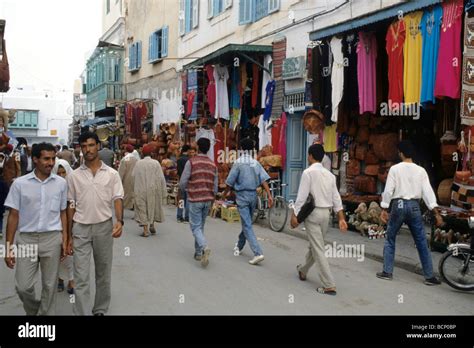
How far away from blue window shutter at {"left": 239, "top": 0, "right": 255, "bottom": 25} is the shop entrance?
4.22 metres

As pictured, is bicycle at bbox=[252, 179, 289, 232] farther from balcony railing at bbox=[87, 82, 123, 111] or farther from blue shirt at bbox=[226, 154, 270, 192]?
balcony railing at bbox=[87, 82, 123, 111]

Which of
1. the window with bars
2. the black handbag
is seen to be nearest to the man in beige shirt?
the black handbag

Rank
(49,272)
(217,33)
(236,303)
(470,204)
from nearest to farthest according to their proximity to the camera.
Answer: (49,272) → (236,303) → (470,204) → (217,33)

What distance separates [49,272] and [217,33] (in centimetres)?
1618

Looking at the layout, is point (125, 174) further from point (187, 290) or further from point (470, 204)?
point (470, 204)

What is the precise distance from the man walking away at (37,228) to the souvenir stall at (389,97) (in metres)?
6.18

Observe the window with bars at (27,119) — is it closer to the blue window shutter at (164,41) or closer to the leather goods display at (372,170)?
the blue window shutter at (164,41)

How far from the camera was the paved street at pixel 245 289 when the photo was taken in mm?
6078

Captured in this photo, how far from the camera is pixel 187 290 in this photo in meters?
6.76

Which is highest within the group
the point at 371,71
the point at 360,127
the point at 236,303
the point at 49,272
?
the point at 371,71

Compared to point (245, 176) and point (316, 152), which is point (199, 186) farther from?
point (316, 152)

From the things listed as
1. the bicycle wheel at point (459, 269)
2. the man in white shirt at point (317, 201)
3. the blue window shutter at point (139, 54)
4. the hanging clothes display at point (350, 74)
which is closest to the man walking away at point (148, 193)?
the hanging clothes display at point (350, 74)

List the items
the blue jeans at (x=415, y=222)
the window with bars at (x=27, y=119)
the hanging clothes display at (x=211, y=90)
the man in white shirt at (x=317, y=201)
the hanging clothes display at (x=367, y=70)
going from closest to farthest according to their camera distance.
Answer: the man in white shirt at (x=317, y=201) → the blue jeans at (x=415, y=222) → the hanging clothes display at (x=367, y=70) → the hanging clothes display at (x=211, y=90) → the window with bars at (x=27, y=119)
